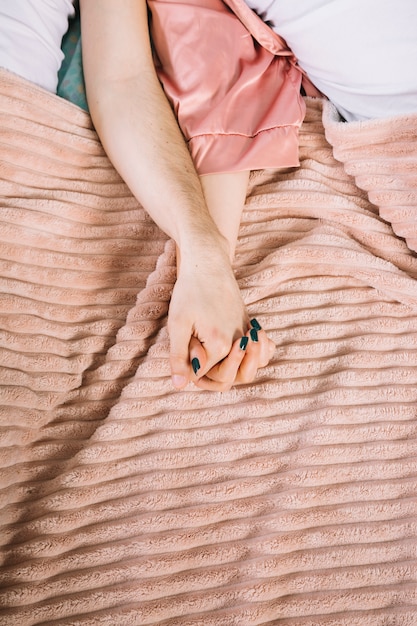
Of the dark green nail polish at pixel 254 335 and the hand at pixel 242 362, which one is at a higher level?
the dark green nail polish at pixel 254 335

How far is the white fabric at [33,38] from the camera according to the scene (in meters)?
0.90

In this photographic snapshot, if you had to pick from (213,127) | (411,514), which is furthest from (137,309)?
(411,514)

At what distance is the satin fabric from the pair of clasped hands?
0.23 meters

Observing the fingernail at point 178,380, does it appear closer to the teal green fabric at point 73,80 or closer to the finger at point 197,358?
the finger at point 197,358

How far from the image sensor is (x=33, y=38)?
0.92 meters

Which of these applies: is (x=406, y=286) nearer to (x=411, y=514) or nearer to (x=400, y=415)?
(x=400, y=415)

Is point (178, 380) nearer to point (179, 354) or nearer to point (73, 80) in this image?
point (179, 354)

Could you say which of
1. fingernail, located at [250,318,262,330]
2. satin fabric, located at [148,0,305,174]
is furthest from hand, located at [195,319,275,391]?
satin fabric, located at [148,0,305,174]

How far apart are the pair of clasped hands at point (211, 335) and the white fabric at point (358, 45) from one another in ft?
1.33

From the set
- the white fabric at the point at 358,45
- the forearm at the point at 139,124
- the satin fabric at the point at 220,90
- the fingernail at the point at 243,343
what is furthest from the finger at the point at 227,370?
the white fabric at the point at 358,45

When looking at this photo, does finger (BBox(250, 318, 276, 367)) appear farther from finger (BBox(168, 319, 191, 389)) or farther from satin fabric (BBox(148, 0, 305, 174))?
satin fabric (BBox(148, 0, 305, 174))

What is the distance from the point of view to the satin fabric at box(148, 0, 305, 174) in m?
0.93

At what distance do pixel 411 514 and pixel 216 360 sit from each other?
0.33 meters

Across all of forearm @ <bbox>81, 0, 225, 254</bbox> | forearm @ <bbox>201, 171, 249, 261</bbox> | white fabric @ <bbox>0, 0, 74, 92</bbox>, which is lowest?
forearm @ <bbox>201, 171, 249, 261</bbox>
